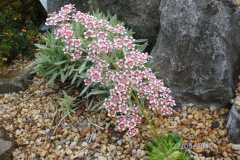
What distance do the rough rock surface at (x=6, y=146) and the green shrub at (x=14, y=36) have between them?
123 centimetres

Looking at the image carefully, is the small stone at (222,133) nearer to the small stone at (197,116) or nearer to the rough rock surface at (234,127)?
the rough rock surface at (234,127)

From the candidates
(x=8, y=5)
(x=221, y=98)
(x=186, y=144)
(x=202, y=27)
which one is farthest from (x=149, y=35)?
(x=8, y=5)

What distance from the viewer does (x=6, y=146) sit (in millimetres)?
3029

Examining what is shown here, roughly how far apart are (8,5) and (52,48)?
189 cm

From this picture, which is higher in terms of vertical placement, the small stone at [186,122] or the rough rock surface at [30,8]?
the rough rock surface at [30,8]

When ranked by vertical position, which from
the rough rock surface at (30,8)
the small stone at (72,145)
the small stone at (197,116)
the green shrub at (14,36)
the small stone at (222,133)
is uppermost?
the rough rock surface at (30,8)

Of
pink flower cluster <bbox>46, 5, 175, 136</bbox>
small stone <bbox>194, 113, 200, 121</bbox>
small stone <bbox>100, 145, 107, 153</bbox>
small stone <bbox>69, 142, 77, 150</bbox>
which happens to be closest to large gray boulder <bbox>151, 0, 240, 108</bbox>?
small stone <bbox>194, 113, 200, 121</bbox>

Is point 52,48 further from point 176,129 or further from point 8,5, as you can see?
point 8,5

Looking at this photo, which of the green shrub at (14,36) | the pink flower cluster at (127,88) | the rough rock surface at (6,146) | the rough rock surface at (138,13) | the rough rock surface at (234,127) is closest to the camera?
the pink flower cluster at (127,88)

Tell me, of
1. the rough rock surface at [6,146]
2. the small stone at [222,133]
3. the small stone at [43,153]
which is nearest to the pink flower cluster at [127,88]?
the small stone at [222,133]

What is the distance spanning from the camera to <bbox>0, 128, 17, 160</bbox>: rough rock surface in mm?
2988

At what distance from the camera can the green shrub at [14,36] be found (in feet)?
13.3

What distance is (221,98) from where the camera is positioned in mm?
3021

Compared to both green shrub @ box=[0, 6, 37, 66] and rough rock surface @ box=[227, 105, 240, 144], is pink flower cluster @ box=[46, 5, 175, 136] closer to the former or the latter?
rough rock surface @ box=[227, 105, 240, 144]
